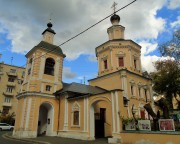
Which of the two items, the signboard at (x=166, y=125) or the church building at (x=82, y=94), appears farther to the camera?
the church building at (x=82, y=94)

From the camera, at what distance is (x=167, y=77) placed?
82.9 ft

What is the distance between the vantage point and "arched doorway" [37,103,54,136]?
21327 mm

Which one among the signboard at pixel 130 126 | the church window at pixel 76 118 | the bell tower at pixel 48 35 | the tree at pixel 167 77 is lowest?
the signboard at pixel 130 126

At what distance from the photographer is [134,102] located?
2128cm

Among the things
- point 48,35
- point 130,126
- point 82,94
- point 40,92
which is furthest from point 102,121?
point 48,35

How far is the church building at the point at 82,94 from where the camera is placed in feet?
59.3

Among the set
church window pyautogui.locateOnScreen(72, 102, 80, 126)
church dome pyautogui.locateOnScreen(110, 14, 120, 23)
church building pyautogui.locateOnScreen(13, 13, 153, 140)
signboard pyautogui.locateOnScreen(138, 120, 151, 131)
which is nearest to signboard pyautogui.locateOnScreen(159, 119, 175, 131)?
signboard pyautogui.locateOnScreen(138, 120, 151, 131)

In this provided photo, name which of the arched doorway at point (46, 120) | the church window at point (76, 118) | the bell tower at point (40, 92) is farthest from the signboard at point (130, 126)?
the arched doorway at point (46, 120)

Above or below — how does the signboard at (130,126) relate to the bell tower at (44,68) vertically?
below

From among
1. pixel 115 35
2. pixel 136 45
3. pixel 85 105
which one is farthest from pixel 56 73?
pixel 136 45

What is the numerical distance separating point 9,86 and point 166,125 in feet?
141

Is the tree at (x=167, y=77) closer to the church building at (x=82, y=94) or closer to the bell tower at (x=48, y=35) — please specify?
the church building at (x=82, y=94)

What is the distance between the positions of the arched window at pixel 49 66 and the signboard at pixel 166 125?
1690 cm

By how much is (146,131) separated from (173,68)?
594 inches
